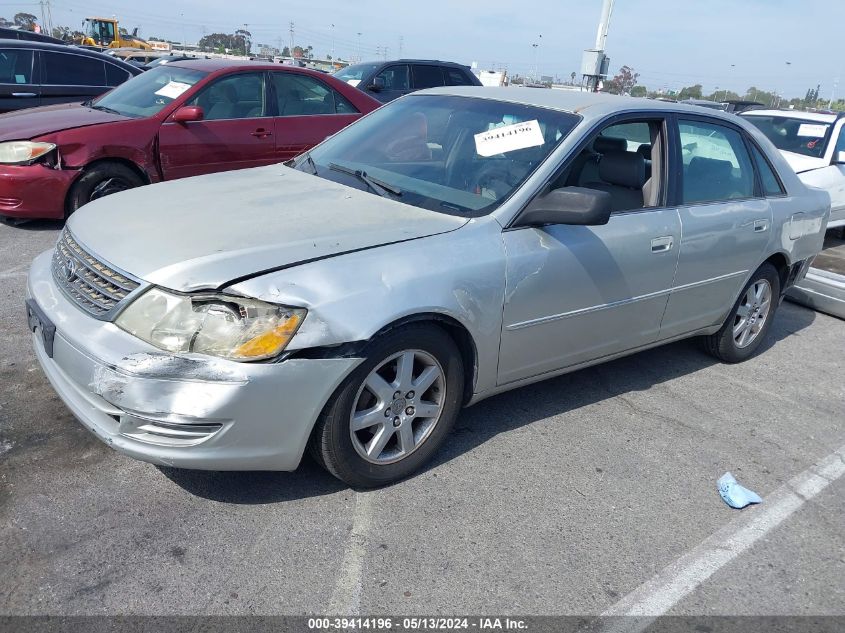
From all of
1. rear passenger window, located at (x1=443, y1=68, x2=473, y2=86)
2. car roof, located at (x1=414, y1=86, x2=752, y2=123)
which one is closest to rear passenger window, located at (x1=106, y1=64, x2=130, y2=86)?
rear passenger window, located at (x1=443, y1=68, x2=473, y2=86)

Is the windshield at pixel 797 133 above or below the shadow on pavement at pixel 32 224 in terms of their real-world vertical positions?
above

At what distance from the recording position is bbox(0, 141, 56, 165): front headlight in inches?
235

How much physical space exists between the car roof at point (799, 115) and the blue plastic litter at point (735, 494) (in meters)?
7.45

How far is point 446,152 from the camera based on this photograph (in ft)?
12.2

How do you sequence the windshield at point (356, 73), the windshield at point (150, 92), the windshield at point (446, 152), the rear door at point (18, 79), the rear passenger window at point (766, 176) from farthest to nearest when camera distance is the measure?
1. the windshield at point (356, 73)
2. the rear door at point (18, 79)
3. the windshield at point (150, 92)
4. the rear passenger window at point (766, 176)
5. the windshield at point (446, 152)

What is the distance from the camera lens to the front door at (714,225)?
13.2 ft

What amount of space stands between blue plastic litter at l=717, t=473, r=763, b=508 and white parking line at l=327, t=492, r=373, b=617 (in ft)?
5.36

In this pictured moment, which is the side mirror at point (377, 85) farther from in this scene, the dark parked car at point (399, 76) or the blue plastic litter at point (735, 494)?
the blue plastic litter at point (735, 494)

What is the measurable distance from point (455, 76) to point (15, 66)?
271 inches

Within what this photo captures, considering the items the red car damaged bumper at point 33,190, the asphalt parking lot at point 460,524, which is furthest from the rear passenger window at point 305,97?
the asphalt parking lot at point 460,524

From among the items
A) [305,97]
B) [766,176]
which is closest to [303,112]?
[305,97]

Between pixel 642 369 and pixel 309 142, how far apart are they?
4.26 metres

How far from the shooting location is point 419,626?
2.36m

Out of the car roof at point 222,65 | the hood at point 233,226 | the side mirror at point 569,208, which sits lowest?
the hood at point 233,226
